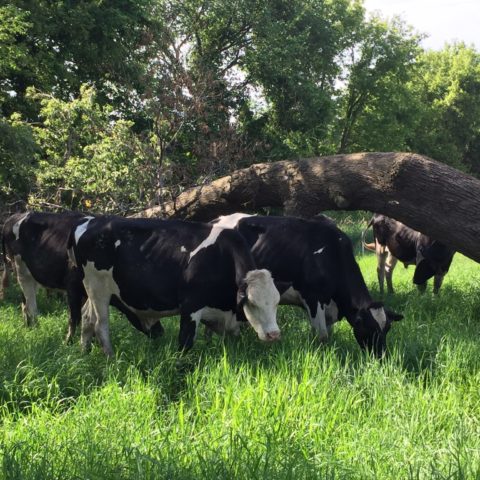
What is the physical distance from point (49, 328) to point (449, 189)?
5.70m

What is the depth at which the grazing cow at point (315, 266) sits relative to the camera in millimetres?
6602

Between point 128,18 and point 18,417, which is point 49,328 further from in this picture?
point 128,18

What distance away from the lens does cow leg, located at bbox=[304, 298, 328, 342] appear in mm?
6609

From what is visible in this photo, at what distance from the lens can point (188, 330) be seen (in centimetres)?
573

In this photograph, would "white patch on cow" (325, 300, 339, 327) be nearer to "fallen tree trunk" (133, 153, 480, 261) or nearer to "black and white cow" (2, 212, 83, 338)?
"fallen tree trunk" (133, 153, 480, 261)

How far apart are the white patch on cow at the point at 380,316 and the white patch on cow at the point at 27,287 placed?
481 cm

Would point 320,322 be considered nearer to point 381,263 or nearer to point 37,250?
point 37,250

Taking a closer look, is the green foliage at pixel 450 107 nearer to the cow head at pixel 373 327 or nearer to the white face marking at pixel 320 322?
the white face marking at pixel 320 322

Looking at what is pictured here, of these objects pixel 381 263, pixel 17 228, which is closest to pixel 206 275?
pixel 17 228

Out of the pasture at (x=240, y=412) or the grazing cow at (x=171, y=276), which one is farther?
the grazing cow at (x=171, y=276)

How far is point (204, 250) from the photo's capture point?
5.93 m

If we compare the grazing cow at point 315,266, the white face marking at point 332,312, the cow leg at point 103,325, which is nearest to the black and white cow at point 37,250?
the cow leg at point 103,325

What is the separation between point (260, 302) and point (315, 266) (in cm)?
162

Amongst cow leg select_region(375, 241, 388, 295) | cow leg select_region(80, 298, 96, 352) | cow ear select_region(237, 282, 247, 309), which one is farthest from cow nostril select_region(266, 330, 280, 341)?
cow leg select_region(375, 241, 388, 295)
